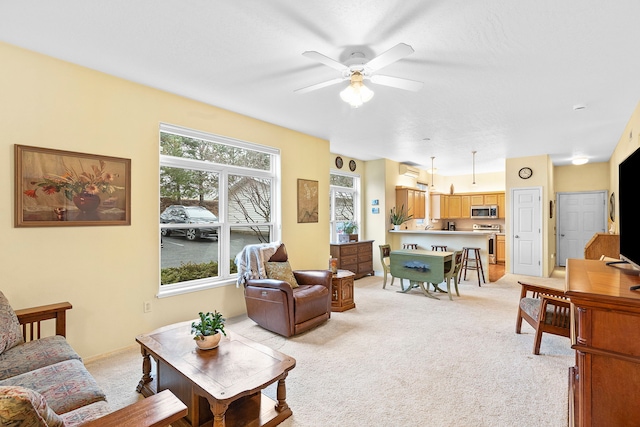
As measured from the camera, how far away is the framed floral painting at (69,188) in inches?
96.1

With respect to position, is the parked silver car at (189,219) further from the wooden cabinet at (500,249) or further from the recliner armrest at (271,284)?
the wooden cabinet at (500,249)

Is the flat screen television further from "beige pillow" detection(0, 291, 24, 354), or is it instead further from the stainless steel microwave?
the stainless steel microwave

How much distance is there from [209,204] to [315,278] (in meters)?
1.64

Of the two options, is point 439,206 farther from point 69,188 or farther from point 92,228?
point 69,188

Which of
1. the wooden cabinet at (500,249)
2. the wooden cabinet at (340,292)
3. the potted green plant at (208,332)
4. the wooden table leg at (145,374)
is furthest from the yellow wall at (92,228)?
the wooden cabinet at (500,249)

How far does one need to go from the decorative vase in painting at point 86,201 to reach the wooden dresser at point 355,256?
395cm

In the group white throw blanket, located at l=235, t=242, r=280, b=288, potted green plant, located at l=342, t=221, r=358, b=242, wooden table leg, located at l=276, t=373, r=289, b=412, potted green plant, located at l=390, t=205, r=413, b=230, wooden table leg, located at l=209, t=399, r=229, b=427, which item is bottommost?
wooden table leg, located at l=276, t=373, r=289, b=412

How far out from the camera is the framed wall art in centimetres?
477

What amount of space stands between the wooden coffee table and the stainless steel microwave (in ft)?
27.2

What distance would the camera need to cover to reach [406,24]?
81.4 inches

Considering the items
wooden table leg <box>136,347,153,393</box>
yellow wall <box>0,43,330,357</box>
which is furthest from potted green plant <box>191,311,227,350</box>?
yellow wall <box>0,43,330,357</box>

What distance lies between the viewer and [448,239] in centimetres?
639

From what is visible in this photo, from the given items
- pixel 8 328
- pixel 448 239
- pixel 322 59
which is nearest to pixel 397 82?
pixel 322 59

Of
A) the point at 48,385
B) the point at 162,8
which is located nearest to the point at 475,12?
the point at 162,8
